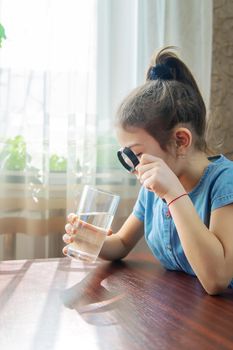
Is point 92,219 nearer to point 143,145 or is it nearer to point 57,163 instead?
point 143,145

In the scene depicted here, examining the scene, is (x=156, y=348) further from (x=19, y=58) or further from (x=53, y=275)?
(x=19, y=58)

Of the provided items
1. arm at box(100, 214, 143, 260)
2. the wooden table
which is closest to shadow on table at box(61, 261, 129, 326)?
the wooden table

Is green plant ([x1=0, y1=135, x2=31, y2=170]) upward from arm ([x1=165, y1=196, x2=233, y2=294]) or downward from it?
upward

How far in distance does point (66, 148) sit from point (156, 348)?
0.99m

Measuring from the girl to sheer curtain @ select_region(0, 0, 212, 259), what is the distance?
407mm

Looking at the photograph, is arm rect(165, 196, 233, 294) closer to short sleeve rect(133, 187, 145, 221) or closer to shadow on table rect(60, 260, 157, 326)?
shadow on table rect(60, 260, 157, 326)

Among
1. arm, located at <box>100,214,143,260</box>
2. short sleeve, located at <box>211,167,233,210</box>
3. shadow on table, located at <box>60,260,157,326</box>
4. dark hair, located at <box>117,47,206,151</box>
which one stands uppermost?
dark hair, located at <box>117,47,206,151</box>

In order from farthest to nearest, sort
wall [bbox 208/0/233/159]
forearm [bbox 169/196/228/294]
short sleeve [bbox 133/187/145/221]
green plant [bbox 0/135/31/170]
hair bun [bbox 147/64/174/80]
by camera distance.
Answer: wall [bbox 208/0/233/159] < green plant [bbox 0/135/31/170] < short sleeve [bbox 133/187/145/221] < hair bun [bbox 147/64/174/80] < forearm [bbox 169/196/228/294]

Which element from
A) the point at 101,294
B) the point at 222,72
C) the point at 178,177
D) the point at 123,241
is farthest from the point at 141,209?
the point at 222,72

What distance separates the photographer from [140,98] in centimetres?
95

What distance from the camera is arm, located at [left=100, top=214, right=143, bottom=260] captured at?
3.36ft

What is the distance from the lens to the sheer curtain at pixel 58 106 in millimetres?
1360

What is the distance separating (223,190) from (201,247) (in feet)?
0.46

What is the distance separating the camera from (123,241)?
108 cm
